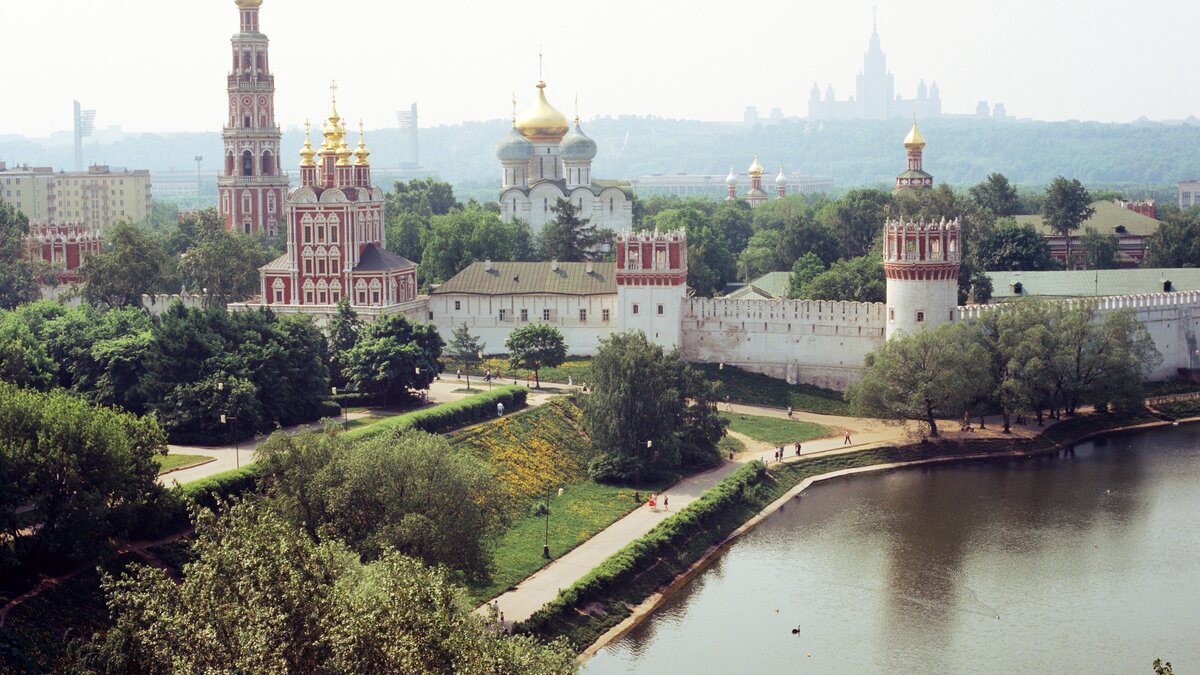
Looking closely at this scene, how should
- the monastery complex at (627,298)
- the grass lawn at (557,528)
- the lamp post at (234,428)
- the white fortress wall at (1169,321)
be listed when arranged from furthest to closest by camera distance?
1. the white fortress wall at (1169,321)
2. the monastery complex at (627,298)
3. the lamp post at (234,428)
4. the grass lawn at (557,528)

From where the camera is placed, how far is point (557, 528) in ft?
125

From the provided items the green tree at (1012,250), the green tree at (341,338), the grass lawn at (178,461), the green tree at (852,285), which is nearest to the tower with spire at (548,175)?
the green tree at (1012,250)

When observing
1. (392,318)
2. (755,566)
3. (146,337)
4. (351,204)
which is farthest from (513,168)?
(755,566)

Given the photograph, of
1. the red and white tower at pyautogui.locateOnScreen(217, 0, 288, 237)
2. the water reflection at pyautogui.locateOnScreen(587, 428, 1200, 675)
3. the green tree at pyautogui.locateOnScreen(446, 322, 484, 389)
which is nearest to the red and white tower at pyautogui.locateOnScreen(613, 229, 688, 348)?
the green tree at pyautogui.locateOnScreen(446, 322, 484, 389)

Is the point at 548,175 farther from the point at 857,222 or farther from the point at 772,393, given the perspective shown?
the point at 772,393

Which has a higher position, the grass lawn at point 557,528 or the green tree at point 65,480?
the green tree at point 65,480

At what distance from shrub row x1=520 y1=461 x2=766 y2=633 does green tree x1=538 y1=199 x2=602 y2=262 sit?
2396 cm

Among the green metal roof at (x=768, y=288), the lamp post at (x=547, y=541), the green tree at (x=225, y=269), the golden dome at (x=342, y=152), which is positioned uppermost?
the golden dome at (x=342, y=152)

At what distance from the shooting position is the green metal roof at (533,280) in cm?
5509

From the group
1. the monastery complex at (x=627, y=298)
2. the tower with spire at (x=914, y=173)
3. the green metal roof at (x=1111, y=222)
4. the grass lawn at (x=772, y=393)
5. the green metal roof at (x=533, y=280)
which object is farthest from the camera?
the tower with spire at (x=914, y=173)

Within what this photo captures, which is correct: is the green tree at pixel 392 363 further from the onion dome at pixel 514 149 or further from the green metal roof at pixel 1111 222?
the green metal roof at pixel 1111 222

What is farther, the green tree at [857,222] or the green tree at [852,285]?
the green tree at [857,222]

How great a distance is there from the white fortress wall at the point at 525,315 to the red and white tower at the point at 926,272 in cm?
938

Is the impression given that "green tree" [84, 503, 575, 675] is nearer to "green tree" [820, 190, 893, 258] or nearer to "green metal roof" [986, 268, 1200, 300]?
"green metal roof" [986, 268, 1200, 300]
